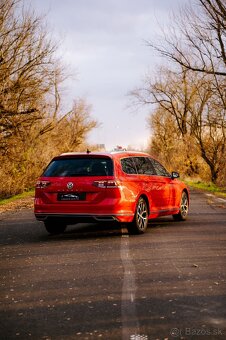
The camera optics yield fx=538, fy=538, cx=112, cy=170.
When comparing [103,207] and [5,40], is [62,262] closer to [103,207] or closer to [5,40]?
[103,207]

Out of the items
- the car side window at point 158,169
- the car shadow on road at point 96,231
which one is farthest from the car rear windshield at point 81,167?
the car side window at point 158,169

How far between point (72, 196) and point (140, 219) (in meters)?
1.51

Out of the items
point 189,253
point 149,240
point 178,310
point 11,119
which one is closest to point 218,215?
point 149,240

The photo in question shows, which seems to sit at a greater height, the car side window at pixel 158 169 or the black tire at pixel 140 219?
the car side window at pixel 158 169

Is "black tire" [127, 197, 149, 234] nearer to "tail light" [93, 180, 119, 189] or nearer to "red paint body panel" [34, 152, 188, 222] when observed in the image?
"red paint body panel" [34, 152, 188, 222]

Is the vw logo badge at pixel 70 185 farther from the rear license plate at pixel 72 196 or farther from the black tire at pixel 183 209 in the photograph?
the black tire at pixel 183 209

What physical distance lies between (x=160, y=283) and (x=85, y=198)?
13.8 ft

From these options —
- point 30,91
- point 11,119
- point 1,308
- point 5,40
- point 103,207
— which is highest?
point 5,40

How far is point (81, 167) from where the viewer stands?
34.2 feet

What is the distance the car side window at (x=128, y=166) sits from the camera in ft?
35.2

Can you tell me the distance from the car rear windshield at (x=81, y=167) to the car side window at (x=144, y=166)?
1.07 meters

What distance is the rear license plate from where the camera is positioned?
33.3 feet

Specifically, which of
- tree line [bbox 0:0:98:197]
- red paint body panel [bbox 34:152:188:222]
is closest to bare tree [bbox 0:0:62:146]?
tree line [bbox 0:0:98:197]

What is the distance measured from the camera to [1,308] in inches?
204
